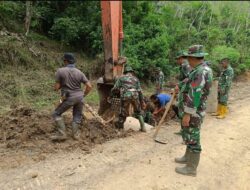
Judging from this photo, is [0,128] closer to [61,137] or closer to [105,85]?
[61,137]

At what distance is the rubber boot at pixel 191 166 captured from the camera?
6.67 m

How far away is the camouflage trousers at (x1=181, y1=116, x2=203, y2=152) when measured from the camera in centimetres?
643

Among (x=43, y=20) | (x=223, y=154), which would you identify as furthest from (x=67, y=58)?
(x=43, y=20)

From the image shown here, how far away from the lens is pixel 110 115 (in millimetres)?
10484

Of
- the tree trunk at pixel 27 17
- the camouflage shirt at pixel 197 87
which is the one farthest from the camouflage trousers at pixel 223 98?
the tree trunk at pixel 27 17

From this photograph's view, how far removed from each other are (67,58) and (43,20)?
10380 mm

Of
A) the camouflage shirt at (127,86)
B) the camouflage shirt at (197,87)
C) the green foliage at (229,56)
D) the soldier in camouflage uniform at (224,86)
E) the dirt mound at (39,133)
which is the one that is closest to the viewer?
the camouflage shirt at (197,87)

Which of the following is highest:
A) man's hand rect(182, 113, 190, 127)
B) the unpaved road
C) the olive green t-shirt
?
the olive green t-shirt

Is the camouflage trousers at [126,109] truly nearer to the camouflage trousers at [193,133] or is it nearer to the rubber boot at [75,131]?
the rubber boot at [75,131]

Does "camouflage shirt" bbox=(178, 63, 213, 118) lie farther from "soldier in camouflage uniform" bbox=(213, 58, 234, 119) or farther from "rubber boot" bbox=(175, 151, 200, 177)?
"soldier in camouflage uniform" bbox=(213, 58, 234, 119)

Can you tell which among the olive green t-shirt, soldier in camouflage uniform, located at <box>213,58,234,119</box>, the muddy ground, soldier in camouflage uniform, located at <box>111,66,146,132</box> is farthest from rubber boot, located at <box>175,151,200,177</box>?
soldier in camouflage uniform, located at <box>213,58,234,119</box>

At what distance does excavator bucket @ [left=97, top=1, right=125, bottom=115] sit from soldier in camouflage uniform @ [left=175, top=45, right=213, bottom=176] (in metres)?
3.67

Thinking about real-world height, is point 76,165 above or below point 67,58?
below

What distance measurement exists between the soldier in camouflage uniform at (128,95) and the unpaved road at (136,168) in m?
0.66
